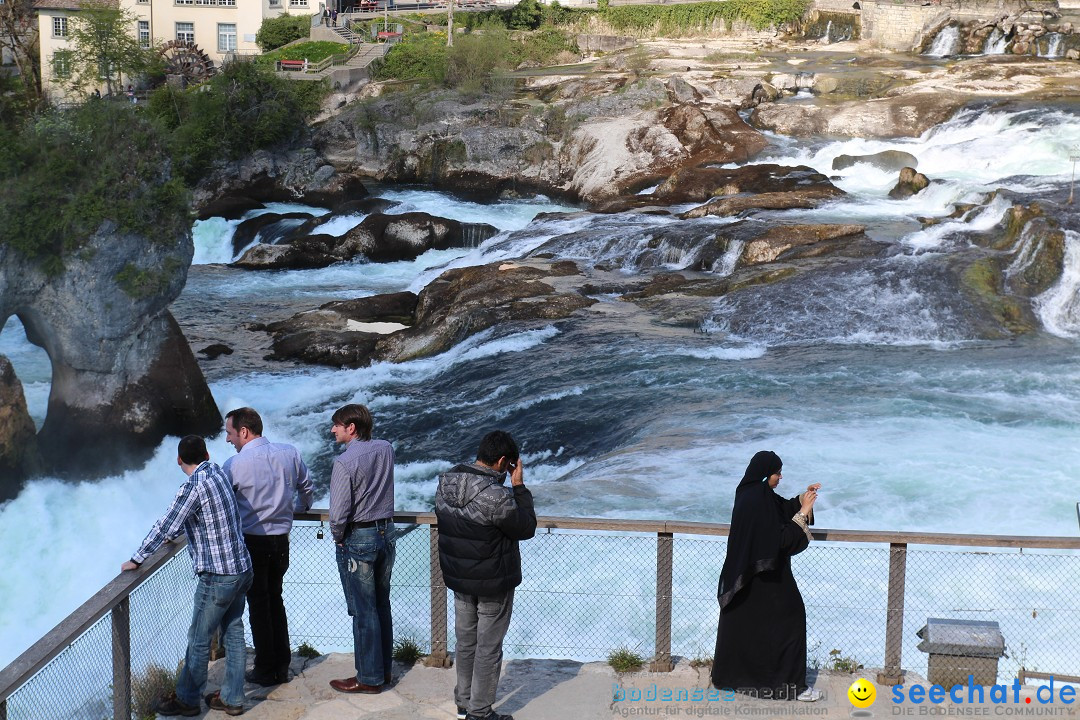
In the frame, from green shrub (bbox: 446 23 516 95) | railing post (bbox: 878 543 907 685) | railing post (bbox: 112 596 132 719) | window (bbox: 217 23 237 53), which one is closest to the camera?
railing post (bbox: 112 596 132 719)

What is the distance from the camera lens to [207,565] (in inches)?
249

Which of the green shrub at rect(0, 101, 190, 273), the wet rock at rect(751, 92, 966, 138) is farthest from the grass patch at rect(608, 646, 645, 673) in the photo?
the wet rock at rect(751, 92, 966, 138)

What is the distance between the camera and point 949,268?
20.8 meters

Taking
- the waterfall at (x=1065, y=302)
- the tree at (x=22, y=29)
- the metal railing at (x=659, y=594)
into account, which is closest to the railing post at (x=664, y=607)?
the metal railing at (x=659, y=594)

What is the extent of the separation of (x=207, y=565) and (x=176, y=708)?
3.05ft

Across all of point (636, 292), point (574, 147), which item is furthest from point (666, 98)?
point (636, 292)

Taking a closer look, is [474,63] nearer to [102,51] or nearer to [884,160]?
[102,51]

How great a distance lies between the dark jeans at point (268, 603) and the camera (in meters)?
6.72

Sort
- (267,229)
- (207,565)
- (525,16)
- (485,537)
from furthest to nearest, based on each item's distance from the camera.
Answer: (525,16) < (267,229) < (207,565) < (485,537)

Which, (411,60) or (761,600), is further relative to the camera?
(411,60)

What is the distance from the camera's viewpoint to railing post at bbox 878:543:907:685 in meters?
6.79

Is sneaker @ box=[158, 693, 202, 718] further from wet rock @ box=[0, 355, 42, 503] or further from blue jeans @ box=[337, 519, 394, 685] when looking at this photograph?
wet rock @ box=[0, 355, 42, 503]

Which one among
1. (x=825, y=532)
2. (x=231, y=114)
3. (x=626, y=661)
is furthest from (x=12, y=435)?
(x=231, y=114)

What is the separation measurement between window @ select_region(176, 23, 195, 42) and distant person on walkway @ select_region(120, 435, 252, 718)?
147ft
